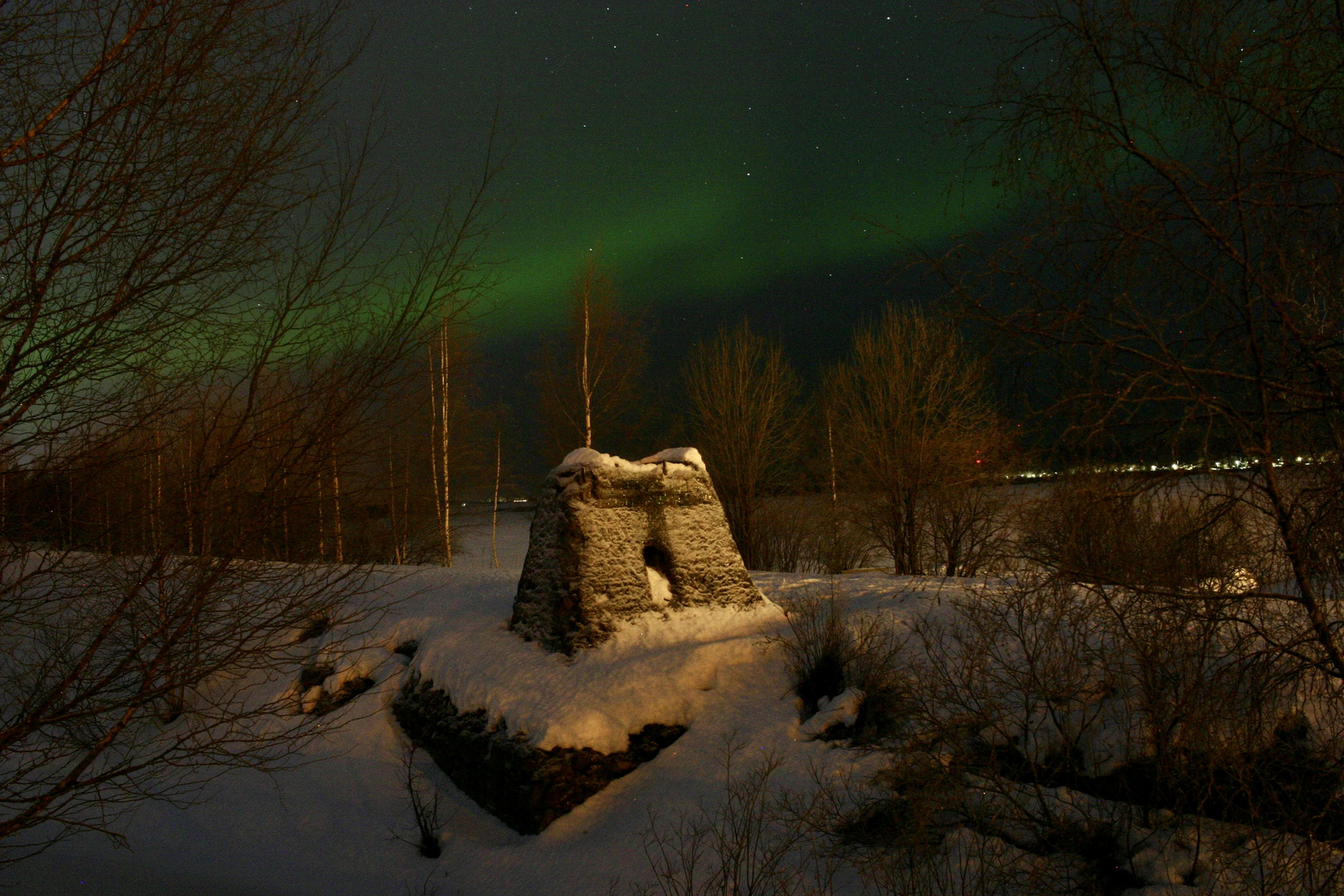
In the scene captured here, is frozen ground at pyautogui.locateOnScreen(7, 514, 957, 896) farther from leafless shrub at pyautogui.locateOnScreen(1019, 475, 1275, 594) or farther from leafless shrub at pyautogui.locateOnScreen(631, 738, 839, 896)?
leafless shrub at pyautogui.locateOnScreen(1019, 475, 1275, 594)

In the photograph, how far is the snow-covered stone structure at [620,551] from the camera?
8906mm

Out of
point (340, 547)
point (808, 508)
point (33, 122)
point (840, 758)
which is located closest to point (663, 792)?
point (840, 758)

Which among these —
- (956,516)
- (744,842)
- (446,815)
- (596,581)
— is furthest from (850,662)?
(956,516)

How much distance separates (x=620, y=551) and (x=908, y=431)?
11.0 meters

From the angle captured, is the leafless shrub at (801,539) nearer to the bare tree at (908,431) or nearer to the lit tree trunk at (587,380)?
the bare tree at (908,431)

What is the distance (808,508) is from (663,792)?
51.0ft

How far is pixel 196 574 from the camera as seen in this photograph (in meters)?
2.90

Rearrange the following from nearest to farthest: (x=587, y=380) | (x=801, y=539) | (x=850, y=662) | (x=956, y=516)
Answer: (x=850, y=662) → (x=956, y=516) → (x=587, y=380) → (x=801, y=539)

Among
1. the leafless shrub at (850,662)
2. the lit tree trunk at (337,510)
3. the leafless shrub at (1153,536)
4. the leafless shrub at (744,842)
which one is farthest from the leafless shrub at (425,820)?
the leafless shrub at (1153,536)

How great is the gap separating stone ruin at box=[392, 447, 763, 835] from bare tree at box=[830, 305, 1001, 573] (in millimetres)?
8492

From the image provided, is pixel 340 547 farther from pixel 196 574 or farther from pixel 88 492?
pixel 88 492

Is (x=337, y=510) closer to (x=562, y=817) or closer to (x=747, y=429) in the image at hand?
(x=562, y=817)

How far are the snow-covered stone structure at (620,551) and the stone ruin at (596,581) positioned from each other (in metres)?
0.01

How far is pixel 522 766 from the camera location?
7.51 metres
